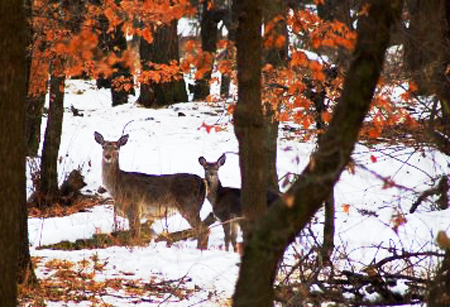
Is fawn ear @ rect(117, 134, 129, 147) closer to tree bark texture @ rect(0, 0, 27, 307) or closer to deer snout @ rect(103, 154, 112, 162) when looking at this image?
deer snout @ rect(103, 154, 112, 162)

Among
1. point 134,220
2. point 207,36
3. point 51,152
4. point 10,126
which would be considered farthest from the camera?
point 207,36

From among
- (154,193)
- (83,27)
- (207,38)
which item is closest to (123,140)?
(154,193)

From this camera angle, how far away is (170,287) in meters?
8.43

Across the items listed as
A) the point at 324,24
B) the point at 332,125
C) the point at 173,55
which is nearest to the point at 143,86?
the point at 173,55

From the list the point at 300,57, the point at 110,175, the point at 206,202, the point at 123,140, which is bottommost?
the point at 206,202

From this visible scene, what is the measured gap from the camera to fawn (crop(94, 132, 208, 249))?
13.8 meters

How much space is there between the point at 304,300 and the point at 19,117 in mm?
2516

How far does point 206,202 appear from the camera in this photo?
16734mm

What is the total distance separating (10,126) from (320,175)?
277cm

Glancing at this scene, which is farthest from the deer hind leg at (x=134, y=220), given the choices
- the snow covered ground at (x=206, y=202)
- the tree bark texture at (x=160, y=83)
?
the tree bark texture at (x=160, y=83)

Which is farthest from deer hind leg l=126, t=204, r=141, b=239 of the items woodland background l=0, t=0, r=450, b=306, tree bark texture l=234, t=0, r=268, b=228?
tree bark texture l=234, t=0, r=268, b=228

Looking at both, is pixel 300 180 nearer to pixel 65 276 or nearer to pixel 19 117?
pixel 19 117

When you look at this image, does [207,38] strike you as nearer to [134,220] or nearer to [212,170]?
[212,170]

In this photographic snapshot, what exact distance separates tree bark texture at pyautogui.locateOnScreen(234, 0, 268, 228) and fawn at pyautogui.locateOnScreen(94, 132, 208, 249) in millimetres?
8067
